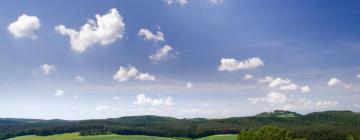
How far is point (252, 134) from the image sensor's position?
12975 centimetres

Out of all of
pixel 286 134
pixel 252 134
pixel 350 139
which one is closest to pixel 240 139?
pixel 252 134

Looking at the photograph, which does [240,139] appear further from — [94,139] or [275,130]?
[94,139]

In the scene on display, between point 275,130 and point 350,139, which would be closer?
point 275,130

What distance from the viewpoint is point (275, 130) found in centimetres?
13012

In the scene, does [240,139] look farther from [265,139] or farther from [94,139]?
[94,139]

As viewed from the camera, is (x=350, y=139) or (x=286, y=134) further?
(x=350, y=139)

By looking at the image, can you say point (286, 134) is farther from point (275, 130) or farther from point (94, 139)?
point (94, 139)

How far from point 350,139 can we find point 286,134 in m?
84.1

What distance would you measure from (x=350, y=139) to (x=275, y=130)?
8719 cm

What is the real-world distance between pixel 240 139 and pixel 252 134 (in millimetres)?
4693

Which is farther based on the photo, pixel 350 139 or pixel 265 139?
pixel 350 139

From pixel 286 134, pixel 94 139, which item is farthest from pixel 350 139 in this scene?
pixel 94 139

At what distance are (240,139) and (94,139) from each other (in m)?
92.5

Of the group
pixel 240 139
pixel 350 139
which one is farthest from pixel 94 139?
pixel 350 139
